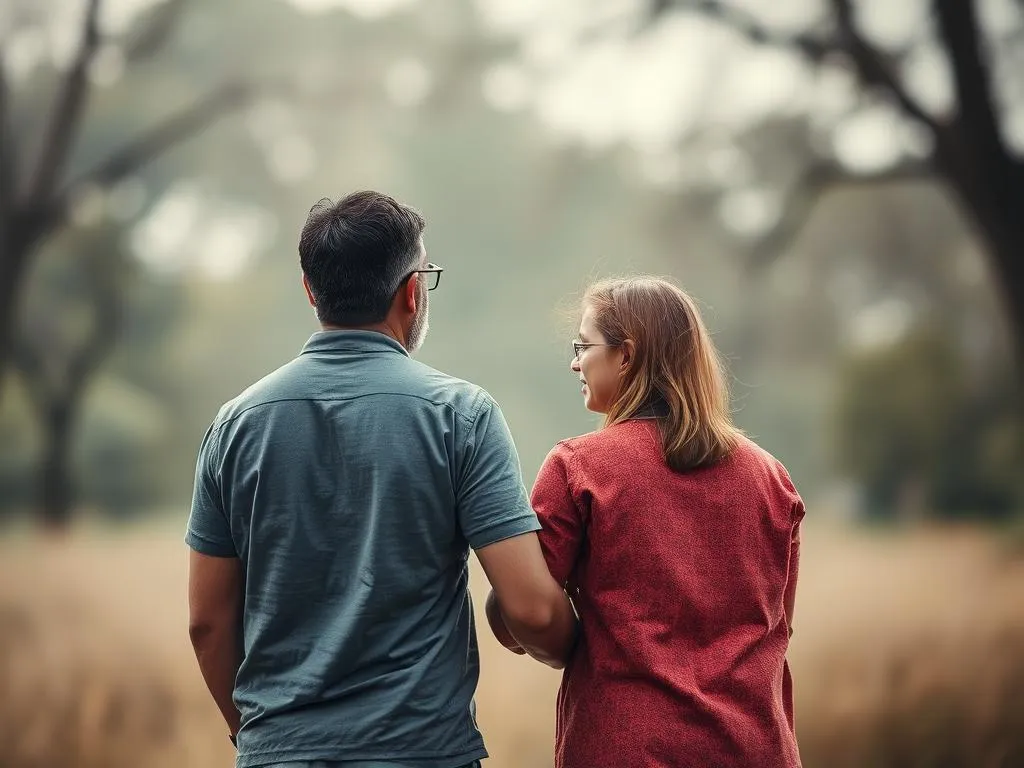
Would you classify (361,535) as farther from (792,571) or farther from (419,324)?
(792,571)

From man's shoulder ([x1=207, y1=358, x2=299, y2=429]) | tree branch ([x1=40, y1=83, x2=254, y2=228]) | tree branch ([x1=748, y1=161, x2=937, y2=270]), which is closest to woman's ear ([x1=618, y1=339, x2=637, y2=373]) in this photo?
man's shoulder ([x1=207, y1=358, x2=299, y2=429])

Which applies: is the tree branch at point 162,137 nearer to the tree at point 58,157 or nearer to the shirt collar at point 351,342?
the tree at point 58,157

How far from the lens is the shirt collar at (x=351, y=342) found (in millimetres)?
1538

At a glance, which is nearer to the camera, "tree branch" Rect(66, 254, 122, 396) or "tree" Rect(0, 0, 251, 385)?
"tree" Rect(0, 0, 251, 385)

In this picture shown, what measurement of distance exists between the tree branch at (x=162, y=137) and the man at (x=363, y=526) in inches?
131

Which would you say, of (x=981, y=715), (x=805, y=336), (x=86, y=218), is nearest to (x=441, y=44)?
(x=86, y=218)

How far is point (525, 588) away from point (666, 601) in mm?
204

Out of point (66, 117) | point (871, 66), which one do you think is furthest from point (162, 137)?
point (871, 66)

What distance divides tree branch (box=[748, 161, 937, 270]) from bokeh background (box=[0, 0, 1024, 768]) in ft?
0.04

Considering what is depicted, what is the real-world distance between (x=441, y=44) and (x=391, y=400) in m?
3.52

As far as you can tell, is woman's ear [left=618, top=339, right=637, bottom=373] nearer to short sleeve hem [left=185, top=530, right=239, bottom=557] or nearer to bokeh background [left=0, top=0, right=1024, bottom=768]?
short sleeve hem [left=185, top=530, right=239, bottom=557]

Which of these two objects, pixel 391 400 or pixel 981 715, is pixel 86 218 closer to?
pixel 391 400

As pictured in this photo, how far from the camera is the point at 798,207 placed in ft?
14.9

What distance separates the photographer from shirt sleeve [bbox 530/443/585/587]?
158 centimetres
